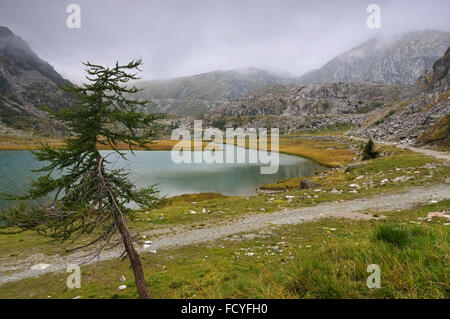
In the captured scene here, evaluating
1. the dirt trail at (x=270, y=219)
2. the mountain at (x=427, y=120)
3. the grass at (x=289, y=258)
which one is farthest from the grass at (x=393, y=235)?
the mountain at (x=427, y=120)

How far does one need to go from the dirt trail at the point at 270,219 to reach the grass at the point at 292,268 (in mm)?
1205

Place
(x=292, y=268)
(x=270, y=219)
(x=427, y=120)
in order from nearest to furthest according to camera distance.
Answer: (x=292, y=268)
(x=270, y=219)
(x=427, y=120)

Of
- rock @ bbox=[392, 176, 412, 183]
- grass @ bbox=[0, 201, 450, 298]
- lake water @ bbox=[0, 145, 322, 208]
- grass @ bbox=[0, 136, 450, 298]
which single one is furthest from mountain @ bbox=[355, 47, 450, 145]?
grass @ bbox=[0, 201, 450, 298]

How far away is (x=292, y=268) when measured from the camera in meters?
6.56

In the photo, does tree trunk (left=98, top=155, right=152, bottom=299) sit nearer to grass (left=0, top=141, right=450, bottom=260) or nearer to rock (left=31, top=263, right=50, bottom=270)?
grass (left=0, top=141, right=450, bottom=260)

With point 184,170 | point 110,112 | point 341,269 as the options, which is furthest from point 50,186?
point 184,170

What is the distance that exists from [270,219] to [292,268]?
14.7 metres

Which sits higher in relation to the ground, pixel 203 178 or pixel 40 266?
pixel 40 266

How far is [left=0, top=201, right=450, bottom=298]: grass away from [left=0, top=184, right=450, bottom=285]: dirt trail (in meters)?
1.20

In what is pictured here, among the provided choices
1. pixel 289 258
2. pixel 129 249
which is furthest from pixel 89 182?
pixel 289 258

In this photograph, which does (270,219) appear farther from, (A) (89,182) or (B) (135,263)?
(A) (89,182)

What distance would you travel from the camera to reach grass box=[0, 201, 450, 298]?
185 inches

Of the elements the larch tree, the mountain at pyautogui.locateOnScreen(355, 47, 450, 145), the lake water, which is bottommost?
the lake water
